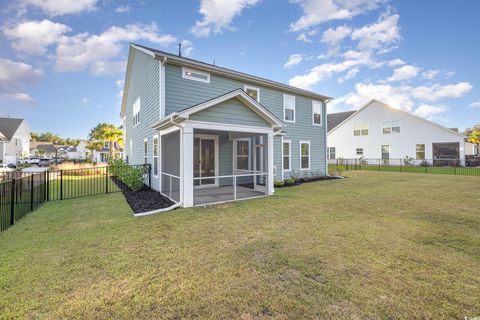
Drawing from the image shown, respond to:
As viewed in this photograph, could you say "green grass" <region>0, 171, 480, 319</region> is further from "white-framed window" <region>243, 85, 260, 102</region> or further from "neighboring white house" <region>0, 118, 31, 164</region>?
"neighboring white house" <region>0, 118, 31, 164</region>

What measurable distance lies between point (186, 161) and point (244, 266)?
14.2ft

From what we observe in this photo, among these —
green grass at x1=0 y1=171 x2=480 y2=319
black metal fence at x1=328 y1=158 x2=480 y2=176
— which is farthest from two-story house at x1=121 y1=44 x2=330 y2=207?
black metal fence at x1=328 y1=158 x2=480 y2=176

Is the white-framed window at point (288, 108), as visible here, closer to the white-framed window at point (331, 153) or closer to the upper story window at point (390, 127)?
the upper story window at point (390, 127)

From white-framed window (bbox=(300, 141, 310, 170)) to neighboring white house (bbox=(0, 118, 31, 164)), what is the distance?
37.1 m

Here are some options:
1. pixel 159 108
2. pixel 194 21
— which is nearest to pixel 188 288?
pixel 159 108

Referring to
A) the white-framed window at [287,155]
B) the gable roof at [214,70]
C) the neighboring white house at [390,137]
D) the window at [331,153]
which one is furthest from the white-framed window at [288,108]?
the window at [331,153]

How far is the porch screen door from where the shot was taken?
33.9 feet

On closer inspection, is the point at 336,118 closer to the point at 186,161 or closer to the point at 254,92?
the point at 254,92

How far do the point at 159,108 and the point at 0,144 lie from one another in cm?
3397

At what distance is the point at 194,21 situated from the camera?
12.9 metres

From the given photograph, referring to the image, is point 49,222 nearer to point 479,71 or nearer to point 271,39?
point 271,39

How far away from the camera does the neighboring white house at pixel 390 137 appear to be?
23734mm

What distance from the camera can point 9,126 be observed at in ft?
110

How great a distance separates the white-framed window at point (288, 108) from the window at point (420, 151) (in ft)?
65.6
